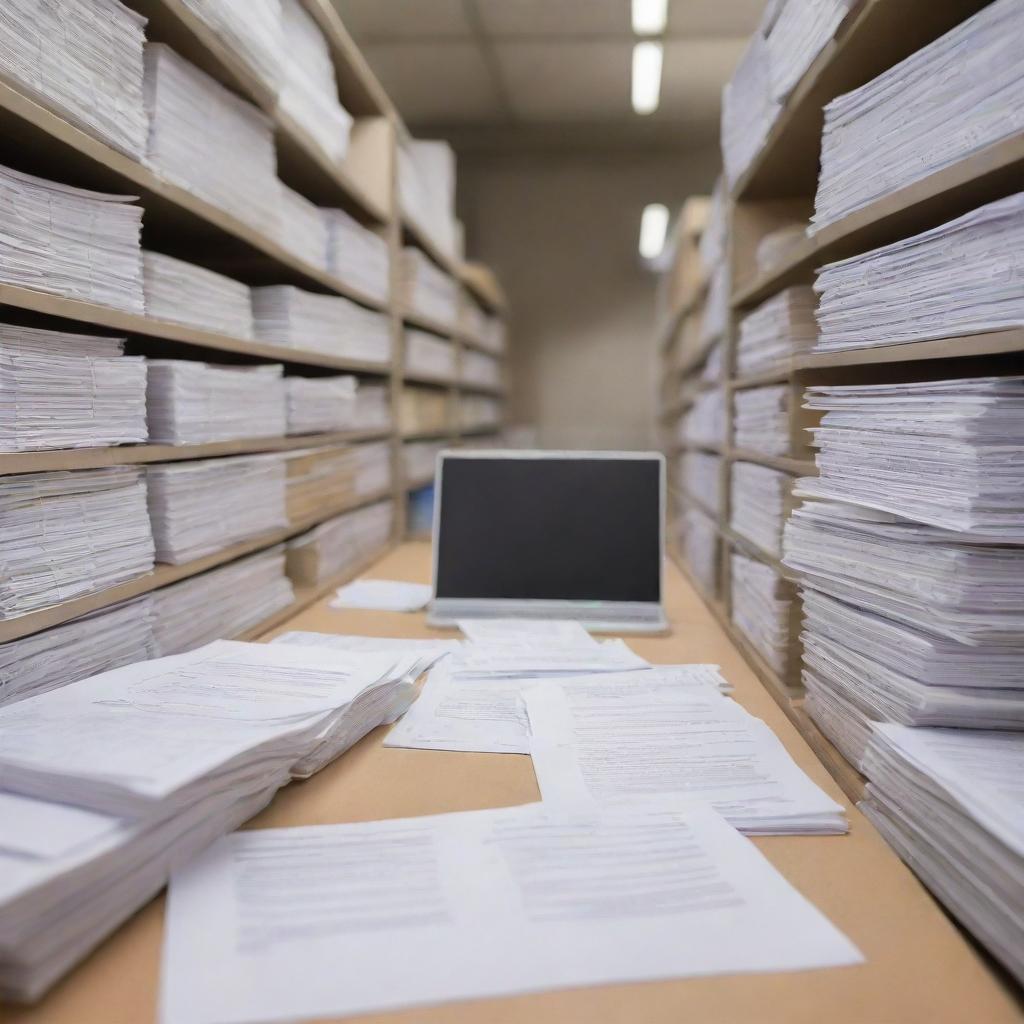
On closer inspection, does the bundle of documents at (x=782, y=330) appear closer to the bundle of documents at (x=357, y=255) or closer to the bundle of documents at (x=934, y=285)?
the bundle of documents at (x=934, y=285)

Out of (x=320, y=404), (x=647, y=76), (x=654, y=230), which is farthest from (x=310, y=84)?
(x=654, y=230)

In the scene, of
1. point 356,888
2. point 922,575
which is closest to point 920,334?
point 922,575

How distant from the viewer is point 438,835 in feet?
2.54

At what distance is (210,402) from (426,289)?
6.80ft

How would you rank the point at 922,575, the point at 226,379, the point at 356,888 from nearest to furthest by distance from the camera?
the point at 356,888 → the point at 922,575 → the point at 226,379

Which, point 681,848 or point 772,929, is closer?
point 772,929

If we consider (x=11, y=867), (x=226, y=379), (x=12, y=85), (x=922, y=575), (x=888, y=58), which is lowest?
(x=11, y=867)

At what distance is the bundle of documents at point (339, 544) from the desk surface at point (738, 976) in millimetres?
1042

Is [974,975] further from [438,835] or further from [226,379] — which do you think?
[226,379]

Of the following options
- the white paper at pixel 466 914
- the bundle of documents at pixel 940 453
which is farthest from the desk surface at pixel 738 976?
the bundle of documents at pixel 940 453

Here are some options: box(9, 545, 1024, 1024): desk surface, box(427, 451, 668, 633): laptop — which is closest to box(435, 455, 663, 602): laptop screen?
box(427, 451, 668, 633): laptop

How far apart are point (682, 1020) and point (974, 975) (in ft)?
0.86

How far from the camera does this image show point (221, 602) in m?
1.45

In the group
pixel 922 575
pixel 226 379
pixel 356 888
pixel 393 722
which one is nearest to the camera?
pixel 356 888
